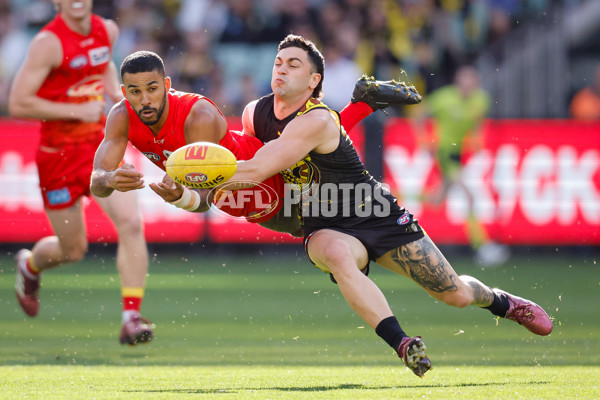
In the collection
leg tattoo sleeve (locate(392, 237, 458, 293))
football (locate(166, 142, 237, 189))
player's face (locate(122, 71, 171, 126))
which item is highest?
player's face (locate(122, 71, 171, 126))

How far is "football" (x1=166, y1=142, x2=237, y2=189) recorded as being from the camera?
18.0 feet

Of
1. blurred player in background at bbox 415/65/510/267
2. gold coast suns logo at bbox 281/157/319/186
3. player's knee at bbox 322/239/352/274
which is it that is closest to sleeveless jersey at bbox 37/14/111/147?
gold coast suns logo at bbox 281/157/319/186

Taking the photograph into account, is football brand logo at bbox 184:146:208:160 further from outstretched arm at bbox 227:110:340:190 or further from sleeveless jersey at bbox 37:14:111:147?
sleeveless jersey at bbox 37:14:111:147

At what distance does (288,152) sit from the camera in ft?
20.0

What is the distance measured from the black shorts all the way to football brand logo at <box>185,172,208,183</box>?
1.28 m

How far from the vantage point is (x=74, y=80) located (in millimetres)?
8547

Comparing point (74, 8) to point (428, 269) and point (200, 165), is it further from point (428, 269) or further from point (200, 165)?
point (428, 269)

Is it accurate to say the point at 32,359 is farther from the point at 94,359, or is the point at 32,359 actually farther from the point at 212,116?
the point at 212,116

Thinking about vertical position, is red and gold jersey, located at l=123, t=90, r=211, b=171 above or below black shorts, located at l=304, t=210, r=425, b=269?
above

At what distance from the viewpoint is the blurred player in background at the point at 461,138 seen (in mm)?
14250

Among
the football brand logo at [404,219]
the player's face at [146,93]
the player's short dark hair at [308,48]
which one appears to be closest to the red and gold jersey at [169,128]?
the player's face at [146,93]

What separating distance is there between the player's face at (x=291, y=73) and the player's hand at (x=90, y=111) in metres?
2.42

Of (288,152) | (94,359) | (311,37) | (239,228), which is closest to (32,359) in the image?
(94,359)

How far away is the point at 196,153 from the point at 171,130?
1177 millimetres
